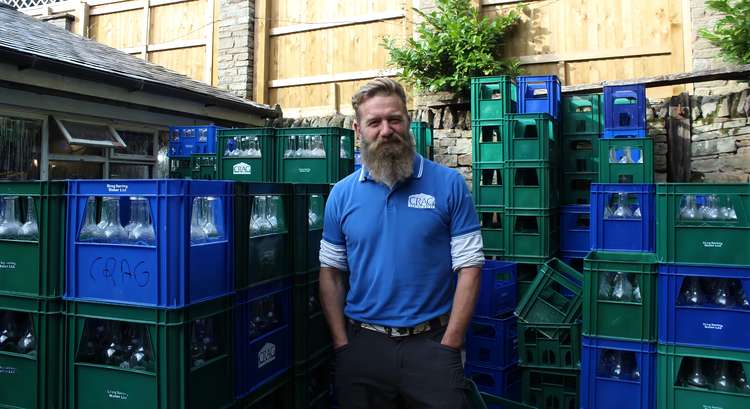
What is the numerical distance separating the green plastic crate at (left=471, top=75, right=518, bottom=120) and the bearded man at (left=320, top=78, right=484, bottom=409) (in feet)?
13.6

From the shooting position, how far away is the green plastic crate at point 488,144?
248 inches

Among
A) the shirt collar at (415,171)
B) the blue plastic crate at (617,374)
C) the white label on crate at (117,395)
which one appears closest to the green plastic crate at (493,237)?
the blue plastic crate at (617,374)

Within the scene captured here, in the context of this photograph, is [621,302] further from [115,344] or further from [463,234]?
[115,344]

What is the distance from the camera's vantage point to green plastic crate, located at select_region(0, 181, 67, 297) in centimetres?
261

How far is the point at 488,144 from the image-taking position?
6406 millimetres

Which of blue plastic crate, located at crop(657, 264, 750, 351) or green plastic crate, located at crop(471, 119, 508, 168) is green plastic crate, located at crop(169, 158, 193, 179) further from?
blue plastic crate, located at crop(657, 264, 750, 351)

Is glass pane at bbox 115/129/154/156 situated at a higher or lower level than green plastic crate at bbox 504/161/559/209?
higher

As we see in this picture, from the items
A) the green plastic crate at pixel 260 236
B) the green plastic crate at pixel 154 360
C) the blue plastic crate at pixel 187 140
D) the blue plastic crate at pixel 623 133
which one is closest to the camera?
the green plastic crate at pixel 154 360

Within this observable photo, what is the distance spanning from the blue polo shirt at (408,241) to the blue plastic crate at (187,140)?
6096mm

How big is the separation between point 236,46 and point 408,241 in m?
11.1

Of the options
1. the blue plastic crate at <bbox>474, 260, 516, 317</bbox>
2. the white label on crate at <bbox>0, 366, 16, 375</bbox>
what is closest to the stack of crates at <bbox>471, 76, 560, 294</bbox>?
the blue plastic crate at <bbox>474, 260, 516, 317</bbox>

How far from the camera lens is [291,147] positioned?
5242 mm

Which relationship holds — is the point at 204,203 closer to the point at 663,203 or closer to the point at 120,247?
the point at 120,247

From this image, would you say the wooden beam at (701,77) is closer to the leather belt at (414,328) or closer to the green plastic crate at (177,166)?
the leather belt at (414,328)
